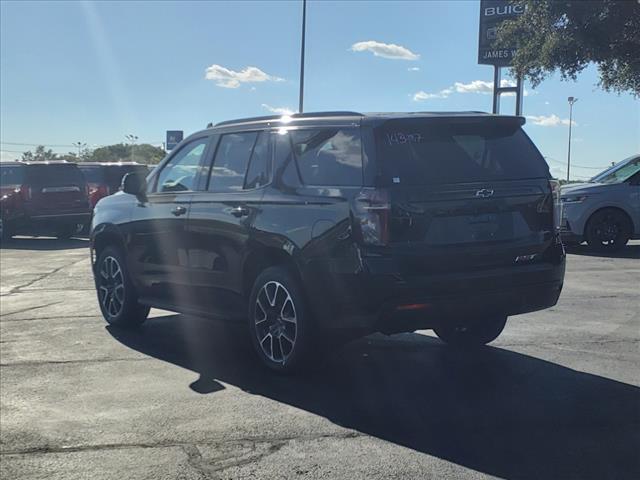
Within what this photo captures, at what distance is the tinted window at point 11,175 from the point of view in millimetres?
17603

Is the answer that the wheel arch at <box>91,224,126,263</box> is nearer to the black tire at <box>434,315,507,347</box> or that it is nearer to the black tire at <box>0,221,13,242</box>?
the black tire at <box>434,315,507,347</box>

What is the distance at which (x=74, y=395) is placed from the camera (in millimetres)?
5133

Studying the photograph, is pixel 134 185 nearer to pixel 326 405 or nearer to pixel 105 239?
pixel 105 239

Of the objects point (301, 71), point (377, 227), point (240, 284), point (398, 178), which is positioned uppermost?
point (301, 71)

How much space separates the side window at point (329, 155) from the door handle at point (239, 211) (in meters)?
0.58

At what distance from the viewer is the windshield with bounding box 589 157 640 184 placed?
13227 millimetres

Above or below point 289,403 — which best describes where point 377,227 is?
above

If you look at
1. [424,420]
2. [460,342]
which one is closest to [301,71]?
[460,342]

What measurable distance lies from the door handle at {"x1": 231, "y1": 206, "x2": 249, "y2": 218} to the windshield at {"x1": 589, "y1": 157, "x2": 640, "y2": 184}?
9.70m

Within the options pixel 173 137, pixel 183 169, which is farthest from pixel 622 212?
pixel 173 137

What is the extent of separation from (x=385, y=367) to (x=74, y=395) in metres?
2.32

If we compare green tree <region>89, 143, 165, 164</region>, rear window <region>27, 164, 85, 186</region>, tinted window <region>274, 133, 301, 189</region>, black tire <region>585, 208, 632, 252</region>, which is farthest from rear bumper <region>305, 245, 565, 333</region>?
green tree <region>89, 143, 165, 164</region>

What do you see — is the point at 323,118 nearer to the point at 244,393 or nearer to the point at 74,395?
the point at 244,393

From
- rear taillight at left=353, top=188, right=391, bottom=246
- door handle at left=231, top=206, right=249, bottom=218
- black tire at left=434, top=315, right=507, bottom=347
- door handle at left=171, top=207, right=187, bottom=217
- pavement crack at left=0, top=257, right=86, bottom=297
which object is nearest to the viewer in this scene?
rear taillight at left=353, top=188, right=391, bottom=246
